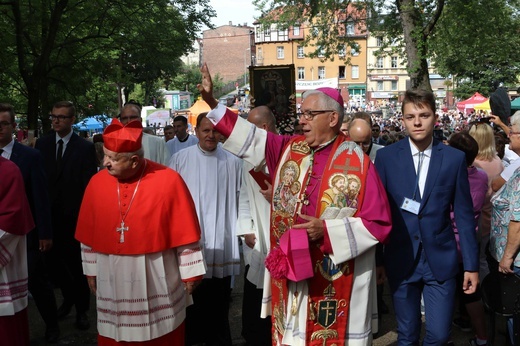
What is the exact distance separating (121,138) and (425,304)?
7.72 feet

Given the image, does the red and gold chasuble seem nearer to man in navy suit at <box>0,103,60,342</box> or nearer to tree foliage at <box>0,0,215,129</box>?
man in navy suit at <box>0,103,60,342</box>

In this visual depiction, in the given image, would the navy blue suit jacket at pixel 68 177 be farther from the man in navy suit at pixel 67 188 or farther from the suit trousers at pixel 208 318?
the suit trousers at pixel 208 318

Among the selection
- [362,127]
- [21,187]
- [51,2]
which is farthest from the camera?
[51,2]

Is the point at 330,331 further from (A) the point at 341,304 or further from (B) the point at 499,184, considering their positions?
(B) the point at 499,184

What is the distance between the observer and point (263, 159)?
4336mm

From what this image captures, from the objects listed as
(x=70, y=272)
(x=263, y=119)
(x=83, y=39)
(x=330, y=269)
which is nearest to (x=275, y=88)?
(x=83, y=39)

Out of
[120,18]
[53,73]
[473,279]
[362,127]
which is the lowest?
[473,279]

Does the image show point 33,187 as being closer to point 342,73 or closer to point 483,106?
point 483,106

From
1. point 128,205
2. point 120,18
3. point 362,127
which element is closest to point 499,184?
point 362,127

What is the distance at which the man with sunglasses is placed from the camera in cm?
386

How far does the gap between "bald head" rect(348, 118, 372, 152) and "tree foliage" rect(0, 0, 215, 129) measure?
8.94 meters

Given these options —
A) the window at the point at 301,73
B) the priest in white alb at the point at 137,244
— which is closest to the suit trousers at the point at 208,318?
the priest in white alb at the point at 137,244

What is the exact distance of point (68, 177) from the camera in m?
6.42

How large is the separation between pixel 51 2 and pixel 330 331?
12233 mm
